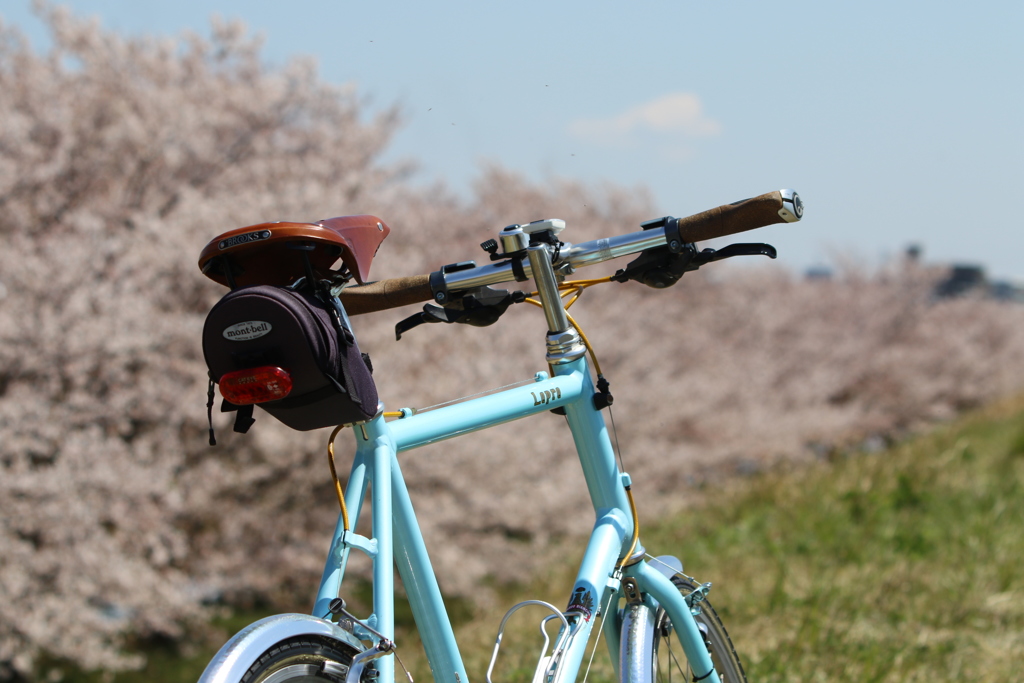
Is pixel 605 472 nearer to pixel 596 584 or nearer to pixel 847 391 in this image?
pixel 596 584

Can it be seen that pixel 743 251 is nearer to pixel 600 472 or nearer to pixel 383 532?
pixel 600 472

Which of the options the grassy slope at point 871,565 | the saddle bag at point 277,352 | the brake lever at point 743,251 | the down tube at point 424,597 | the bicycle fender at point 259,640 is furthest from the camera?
the grassy slope at point 871,565

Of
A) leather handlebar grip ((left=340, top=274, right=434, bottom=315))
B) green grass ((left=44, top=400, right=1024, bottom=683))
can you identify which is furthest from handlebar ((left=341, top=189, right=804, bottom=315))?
green grass ((left=44, top=400, right=1024, bottom=683))

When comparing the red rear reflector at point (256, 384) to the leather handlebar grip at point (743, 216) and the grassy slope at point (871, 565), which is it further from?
the grassy slope at point (871, 565)

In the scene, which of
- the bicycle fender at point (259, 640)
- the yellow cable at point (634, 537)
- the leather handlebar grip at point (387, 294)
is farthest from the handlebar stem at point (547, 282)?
the bicycle fender at point (259, 640)

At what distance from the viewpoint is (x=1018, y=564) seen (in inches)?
174

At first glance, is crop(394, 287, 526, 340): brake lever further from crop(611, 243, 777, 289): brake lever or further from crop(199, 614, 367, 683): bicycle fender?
crop(199, 614, 367, 683): bicycle fender

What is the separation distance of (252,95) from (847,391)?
1173 cm

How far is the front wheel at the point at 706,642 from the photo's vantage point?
1.99 m

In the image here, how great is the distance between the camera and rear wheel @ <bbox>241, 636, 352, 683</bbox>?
1.29 metres

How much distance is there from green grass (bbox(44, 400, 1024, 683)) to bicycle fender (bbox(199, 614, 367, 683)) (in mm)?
1926

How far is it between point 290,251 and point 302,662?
0.69 m

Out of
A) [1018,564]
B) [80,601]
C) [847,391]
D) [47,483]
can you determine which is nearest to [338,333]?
[47,483]

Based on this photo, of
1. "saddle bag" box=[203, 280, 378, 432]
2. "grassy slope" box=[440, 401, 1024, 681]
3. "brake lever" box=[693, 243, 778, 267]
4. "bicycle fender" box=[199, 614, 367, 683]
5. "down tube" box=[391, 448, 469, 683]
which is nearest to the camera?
"bicycle fender" box=[199, 614, 367, 683]
